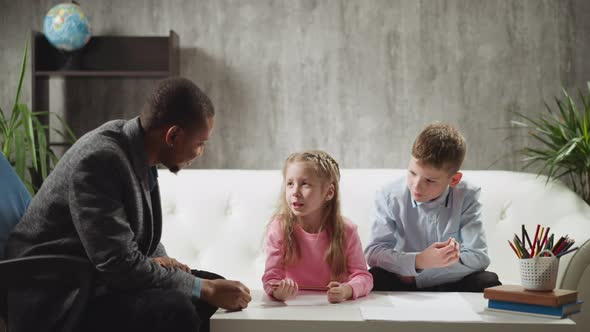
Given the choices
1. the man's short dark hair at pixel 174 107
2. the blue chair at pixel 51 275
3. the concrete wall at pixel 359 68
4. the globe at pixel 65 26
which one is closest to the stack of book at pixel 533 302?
the man's short dark hair at pixel 174 107

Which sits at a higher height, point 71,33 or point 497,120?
point 71,33

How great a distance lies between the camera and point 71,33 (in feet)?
10.0

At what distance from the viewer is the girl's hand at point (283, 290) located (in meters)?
1.59

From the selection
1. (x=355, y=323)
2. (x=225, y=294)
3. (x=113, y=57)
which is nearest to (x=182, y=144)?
(x=225, y=294)

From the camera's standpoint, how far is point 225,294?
1474 mm

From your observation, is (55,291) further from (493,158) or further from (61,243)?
(493,158)

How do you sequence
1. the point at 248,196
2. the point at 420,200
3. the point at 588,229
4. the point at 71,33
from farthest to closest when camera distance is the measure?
the point at 71,33 → the point at 248,196 → the point at 588,229 → the point at 420,200

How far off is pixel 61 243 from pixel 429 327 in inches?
34.4

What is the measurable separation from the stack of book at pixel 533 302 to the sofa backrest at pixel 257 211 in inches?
37.4

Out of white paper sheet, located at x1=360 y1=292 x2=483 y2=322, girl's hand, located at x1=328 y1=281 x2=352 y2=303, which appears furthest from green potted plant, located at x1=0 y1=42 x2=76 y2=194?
white paper sheet, located at x1=360 y1=292 x2=483 y2=322

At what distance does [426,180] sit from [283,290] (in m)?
0.66

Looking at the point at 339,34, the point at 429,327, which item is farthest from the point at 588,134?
the point at 429,327

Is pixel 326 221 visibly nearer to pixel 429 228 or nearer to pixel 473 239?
pixel 429 228

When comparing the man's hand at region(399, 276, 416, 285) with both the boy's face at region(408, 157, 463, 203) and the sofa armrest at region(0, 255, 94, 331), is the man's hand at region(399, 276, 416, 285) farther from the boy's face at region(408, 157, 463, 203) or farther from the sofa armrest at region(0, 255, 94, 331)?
the sofa armrest at region(0, 255, 94, 331)
